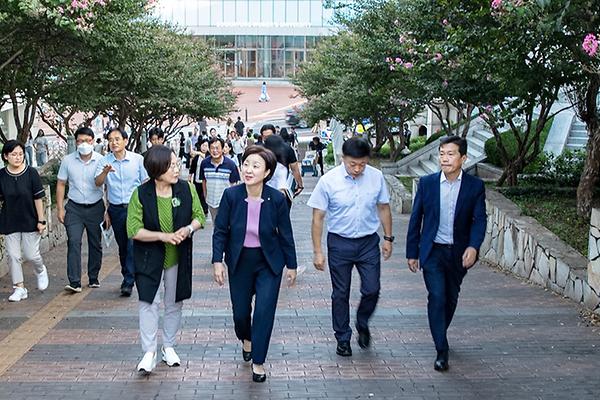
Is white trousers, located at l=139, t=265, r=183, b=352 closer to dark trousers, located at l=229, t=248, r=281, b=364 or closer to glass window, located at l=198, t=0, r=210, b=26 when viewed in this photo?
dark trousers, located at l=229, t=248, r=281, b=364

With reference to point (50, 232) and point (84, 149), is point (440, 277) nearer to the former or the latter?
point (84, 149)

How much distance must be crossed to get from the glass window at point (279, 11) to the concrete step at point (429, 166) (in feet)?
195

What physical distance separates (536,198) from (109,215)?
7.23 m

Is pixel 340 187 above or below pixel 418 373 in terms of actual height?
above

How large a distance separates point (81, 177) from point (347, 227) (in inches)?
142

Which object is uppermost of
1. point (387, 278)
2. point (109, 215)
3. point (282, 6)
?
point (282, 6)

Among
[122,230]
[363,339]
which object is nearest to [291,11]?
[122,230]

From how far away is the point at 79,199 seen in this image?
9.27 meters

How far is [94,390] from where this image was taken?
605 cm

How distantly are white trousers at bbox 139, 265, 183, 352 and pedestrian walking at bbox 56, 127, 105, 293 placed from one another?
2860 millimetres

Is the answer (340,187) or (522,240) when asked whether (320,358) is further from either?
(522,240)

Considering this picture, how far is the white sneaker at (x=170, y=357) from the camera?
21.6ft

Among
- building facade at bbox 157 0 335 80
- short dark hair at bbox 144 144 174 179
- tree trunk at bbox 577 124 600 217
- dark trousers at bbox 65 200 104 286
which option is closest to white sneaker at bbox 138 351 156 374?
short dark hair at bbox 144 144 174 179

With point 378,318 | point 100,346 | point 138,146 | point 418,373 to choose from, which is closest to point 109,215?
point 100,346
